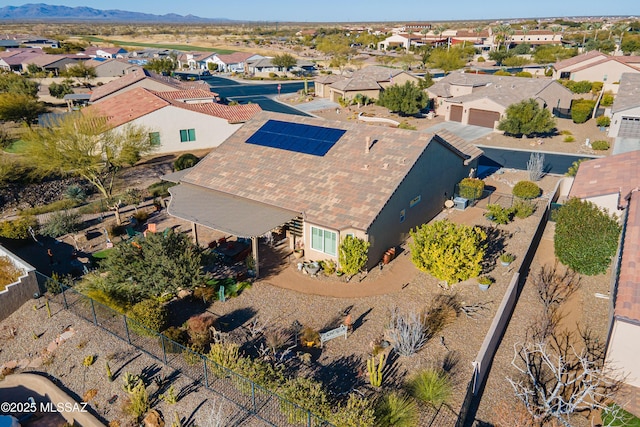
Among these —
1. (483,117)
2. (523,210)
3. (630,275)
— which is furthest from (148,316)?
(483,117)

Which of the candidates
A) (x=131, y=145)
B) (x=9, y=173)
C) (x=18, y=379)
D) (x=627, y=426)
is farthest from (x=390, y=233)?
(x=9, y=173)

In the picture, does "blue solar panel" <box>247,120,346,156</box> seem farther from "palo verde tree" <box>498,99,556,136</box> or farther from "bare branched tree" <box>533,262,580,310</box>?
"palo verde tree" <box>498,99,556,136</box>

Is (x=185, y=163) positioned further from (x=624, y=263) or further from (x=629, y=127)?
(x=629, y=127)

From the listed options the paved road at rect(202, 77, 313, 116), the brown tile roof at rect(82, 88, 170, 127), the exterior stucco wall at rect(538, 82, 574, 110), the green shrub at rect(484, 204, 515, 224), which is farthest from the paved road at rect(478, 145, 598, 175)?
the brown tile roof at rect(82, 88, 170, 127)

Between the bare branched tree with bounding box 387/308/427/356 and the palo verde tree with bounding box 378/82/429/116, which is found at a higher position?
the palo verde tree with bounding box 378/82/429/116

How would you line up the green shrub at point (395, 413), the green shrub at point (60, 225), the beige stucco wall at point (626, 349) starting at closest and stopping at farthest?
the green shrub at point (395, 413) < the beige stucco wall at point (626, 349) < the green shrub at point (60, 225)

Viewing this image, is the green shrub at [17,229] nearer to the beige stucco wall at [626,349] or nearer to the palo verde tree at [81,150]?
the palo verde tree at [81,150]

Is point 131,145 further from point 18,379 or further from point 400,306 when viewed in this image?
point 400,306

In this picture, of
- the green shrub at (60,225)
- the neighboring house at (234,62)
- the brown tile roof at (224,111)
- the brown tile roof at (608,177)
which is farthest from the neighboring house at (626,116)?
the neighboring house at (234,62)
